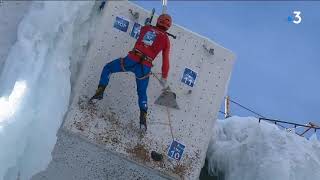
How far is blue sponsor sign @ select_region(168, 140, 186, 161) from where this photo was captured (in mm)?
5395

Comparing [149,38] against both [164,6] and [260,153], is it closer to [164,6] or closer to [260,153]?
[164,6]

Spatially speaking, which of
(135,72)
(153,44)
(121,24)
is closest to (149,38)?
(153,44)

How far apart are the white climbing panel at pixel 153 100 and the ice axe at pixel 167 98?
0.05 meters

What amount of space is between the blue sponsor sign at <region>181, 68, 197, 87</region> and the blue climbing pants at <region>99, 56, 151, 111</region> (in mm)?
579

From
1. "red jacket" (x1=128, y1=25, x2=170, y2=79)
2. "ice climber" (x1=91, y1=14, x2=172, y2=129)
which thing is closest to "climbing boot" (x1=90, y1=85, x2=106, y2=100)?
"ice climber" (x1=91, y1=14, x2=172, y2=129)

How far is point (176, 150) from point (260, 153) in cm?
107

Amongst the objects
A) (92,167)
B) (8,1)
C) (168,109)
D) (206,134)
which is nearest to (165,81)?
(168,109)

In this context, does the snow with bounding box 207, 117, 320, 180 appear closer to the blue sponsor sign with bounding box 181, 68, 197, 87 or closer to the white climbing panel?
the white climbing panel

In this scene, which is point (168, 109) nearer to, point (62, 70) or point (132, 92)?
point (132, 92)

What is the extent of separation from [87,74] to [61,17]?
0.67 metres

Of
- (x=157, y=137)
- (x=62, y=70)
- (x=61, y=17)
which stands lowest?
(x=157, y=137)

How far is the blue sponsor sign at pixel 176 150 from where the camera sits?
5.39m

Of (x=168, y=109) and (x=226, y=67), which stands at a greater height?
(x=226, y=67)

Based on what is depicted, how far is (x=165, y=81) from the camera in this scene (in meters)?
5.32
